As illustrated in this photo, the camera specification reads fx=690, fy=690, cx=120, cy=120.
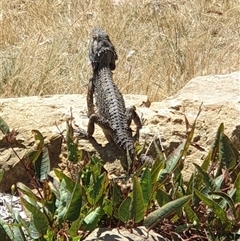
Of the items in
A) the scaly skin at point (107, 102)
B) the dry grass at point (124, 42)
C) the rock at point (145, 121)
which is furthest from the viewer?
the dry grass at point (124, 42)

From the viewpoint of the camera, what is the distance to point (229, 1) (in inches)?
309

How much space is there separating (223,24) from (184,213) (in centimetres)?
467

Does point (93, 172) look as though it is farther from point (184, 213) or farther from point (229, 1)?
point (229, 1)

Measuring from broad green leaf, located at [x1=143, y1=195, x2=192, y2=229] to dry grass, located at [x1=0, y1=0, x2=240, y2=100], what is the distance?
8.88 feet

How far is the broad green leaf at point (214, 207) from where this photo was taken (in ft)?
9.48

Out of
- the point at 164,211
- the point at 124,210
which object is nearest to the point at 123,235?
the point at 124,210

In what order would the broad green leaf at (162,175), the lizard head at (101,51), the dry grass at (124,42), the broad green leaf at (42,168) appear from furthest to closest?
1. the dry grass at (124,42)
2. the lizard head at (101,51)
3. the broad green leaf at (42,168)
4. the broad green leaf at (162,175)

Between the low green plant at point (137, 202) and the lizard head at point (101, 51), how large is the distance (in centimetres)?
153

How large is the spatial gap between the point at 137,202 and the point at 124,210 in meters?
0.09

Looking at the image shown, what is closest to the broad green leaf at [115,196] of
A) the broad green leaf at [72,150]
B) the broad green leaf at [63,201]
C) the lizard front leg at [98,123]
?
the broad green leaf at [63,201]

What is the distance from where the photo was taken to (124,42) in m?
7.10

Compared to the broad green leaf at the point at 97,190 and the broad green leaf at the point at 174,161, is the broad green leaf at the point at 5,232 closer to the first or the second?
the broad green leaf at the point at 97,190

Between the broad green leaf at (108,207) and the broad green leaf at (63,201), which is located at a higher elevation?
the broad green leaf at (63,201)

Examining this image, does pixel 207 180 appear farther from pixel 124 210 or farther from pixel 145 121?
pixel 145 121
